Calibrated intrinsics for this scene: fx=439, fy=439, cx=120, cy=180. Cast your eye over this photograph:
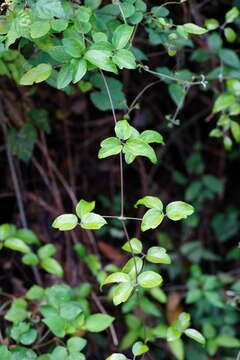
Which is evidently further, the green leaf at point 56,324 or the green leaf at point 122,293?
the green leaf at point 56,324

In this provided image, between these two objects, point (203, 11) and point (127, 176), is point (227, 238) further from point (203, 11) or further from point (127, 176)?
point (203, 11)

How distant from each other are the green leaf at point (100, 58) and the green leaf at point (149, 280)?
0.40 metres

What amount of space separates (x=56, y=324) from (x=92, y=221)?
1.16ft

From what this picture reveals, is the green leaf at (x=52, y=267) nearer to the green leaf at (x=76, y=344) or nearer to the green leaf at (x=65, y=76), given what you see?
the green leaf at (x=76, y=344)

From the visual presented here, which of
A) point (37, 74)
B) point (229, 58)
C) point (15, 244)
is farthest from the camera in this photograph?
point (229, 58)

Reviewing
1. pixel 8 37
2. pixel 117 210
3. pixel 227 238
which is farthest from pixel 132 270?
pixel 227 238

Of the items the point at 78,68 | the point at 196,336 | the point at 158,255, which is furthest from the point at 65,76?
the point at 196,336

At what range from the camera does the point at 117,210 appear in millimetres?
1893

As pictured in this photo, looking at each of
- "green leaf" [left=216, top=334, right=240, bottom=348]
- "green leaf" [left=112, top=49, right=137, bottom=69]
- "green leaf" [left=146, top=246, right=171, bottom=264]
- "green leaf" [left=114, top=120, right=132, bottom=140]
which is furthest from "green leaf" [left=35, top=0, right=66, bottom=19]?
"green leaf" [left=216, top=334, right=240, bottom=348]

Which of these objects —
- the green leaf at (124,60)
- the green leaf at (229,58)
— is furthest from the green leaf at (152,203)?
the green leaf at (229,58)

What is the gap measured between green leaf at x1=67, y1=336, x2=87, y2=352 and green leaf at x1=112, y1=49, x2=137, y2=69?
616 mm

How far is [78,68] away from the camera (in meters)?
0.84

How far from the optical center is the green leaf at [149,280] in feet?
2.76

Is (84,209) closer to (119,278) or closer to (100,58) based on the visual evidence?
(119,278)
